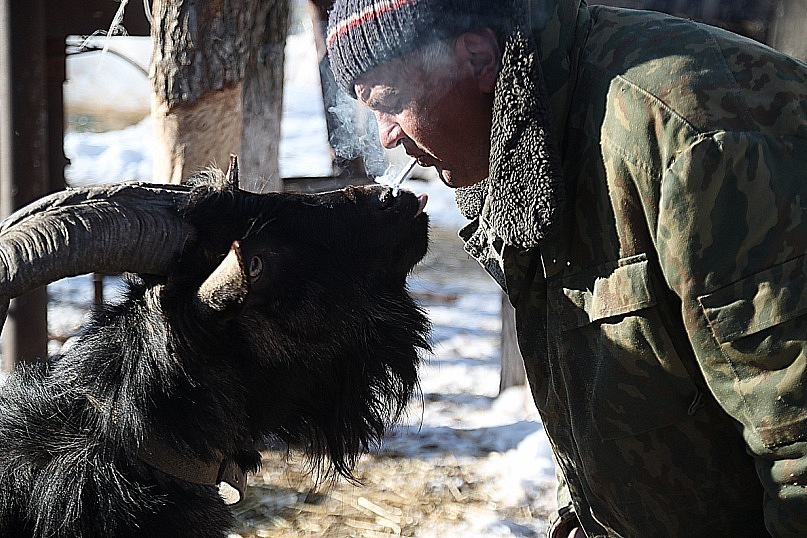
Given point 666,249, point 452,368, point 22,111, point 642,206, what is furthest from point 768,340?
point 452,368

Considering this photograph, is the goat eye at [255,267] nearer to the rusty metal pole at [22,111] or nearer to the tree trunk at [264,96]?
the tree trunk at [264,96]

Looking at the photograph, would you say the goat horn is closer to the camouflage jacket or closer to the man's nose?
the man's nose

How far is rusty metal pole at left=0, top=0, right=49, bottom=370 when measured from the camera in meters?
4.86

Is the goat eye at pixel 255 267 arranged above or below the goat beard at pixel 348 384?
above

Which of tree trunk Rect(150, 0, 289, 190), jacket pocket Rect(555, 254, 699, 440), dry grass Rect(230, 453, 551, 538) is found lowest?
dry grass Rect(230, 453, 551, 538)

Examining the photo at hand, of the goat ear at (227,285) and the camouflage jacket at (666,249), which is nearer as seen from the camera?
the camouflage jacket at (666,249)

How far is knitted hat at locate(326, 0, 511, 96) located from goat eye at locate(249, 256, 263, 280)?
2.24 feet

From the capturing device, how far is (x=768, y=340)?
1.71 metres

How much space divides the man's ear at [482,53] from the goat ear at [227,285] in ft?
2.33

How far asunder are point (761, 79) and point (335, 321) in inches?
53.3

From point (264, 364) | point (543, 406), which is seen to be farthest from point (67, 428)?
point (543, 406)

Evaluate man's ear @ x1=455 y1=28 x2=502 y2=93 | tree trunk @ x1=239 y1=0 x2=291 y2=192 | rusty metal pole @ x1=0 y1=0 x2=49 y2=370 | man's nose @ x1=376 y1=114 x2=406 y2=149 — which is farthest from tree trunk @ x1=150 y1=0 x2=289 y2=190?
man's ear @ x1=455 y1=28 x2=502 y2=93

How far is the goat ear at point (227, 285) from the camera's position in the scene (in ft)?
7.09

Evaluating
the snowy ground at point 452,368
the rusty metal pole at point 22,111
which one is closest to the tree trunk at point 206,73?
the snowy ground at point 452,368
